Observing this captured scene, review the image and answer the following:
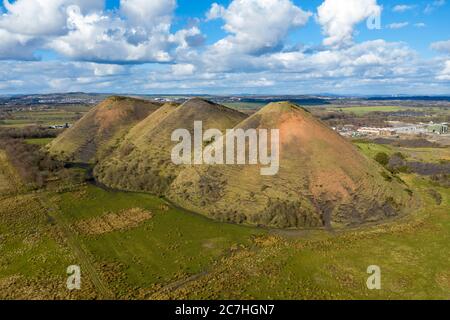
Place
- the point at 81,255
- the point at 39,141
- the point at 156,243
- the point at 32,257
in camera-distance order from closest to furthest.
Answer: the point at 32,257, the point at 81,255, the point at 156,243, the point at 39,141

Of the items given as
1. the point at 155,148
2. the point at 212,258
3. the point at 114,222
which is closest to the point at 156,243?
the point at 212,258

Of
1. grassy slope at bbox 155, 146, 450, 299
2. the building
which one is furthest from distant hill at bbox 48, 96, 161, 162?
the building

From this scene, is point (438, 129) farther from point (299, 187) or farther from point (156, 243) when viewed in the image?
point (156, 243)

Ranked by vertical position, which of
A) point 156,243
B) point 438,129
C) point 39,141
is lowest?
point 156,243

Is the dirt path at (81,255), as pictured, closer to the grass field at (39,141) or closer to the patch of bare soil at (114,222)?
the patch of bare soil at (114,222)

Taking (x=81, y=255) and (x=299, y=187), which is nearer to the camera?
(x=81, y=255)
